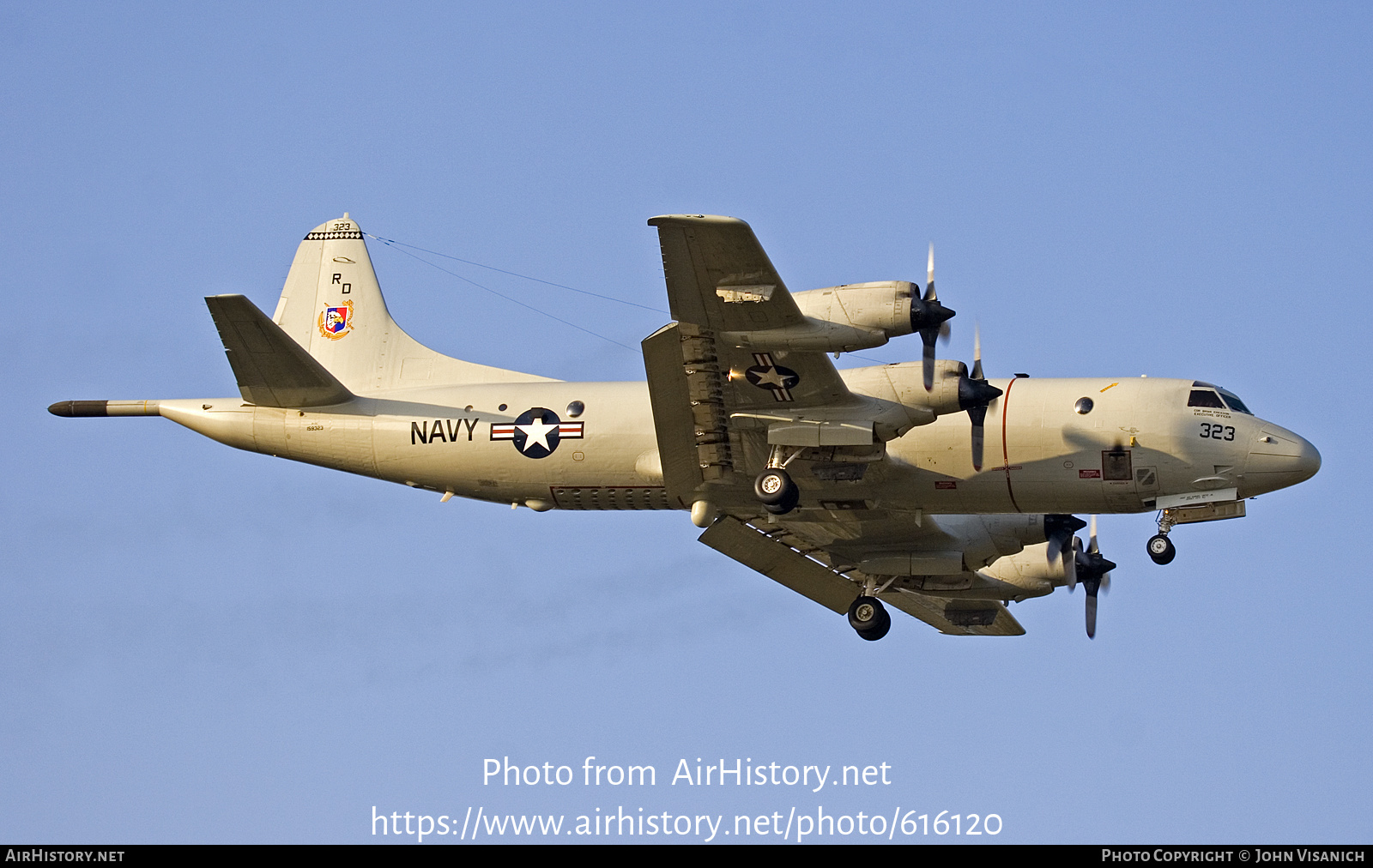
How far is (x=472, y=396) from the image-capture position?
32250mm

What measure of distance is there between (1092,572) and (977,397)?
27.1ft

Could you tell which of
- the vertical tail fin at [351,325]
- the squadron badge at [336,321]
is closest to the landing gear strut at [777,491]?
the vertical tail fin at [351,325]

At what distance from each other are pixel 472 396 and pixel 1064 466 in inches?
423

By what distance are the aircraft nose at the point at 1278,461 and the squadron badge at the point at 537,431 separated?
11630mm

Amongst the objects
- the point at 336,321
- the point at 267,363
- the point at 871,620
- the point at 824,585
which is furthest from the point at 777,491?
the point at 336,321

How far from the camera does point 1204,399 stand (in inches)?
1180

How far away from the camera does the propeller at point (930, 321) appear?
27.3 metres

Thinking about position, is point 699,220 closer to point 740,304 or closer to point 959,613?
point 740,304

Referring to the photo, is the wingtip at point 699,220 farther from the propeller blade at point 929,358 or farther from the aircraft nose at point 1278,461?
the aircraft nose at point 1278,461

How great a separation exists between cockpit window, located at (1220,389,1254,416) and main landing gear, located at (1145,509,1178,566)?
7.13 feet
